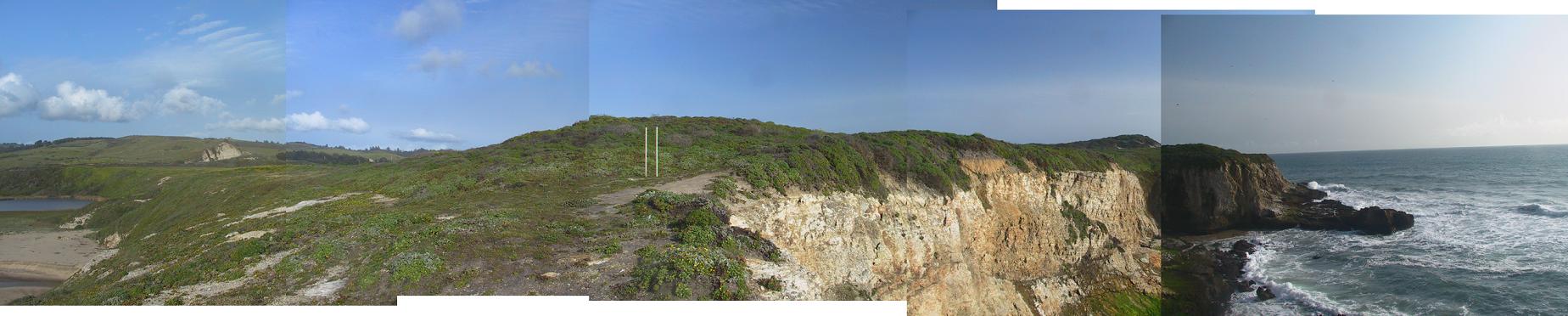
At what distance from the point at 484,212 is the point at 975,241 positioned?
→ 8310 mm

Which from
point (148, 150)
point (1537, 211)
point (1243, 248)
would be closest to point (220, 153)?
point (148, 150)

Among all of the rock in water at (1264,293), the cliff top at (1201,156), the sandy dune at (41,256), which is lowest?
the rock in water at (1264,293)

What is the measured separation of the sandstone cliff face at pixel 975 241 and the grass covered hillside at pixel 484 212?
465mm

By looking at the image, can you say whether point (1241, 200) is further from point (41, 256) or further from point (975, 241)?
point (41, 256)

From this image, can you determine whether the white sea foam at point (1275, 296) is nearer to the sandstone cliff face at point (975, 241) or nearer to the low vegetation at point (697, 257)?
the sandstone cliff face at point (975, 241)

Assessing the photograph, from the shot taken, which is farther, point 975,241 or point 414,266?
point 975,241

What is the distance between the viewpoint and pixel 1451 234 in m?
7.34

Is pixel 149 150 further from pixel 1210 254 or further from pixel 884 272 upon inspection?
pixel 1210 254

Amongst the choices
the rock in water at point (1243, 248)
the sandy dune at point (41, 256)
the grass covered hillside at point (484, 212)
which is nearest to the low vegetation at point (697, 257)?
the grass covered hillside at point (484, 212)

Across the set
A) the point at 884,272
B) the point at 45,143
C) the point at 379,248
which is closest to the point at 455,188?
the point at 379,248

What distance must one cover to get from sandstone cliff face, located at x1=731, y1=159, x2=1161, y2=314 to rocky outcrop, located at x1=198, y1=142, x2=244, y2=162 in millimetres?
20549

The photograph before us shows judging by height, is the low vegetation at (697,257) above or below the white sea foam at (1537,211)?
below

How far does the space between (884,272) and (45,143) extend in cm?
2273

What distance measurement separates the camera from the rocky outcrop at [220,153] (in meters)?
19.5
